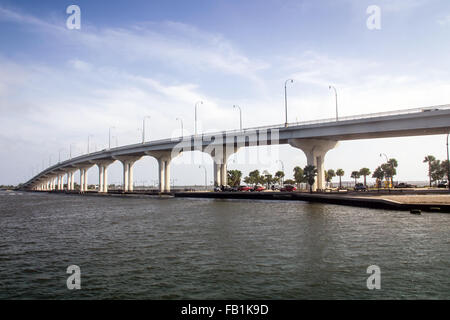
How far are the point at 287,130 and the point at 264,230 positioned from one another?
153ft

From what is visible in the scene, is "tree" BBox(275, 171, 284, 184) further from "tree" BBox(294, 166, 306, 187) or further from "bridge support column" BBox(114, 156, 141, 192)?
"bridge support column" BBox(114, 156, 141, 192)

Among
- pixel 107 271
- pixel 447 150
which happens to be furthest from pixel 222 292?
pixel 447 150

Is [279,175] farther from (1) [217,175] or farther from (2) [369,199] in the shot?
(2) [369,199]

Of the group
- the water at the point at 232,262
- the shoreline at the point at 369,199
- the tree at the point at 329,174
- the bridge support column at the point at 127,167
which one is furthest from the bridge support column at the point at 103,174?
the water at the point at 232,262

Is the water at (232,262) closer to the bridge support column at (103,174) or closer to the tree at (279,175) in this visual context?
the bridge support column at (103,174)

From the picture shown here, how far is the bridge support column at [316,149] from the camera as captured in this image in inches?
2835

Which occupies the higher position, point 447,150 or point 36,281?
point 447,150

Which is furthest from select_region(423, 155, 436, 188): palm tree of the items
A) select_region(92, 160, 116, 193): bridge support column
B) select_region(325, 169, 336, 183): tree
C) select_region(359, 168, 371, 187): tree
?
select_region(92, 160, 116, 193): bridge support column

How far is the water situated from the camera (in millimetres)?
12877

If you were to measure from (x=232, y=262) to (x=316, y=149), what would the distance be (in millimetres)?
59946

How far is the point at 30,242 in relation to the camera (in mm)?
23953

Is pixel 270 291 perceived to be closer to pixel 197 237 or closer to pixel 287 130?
pixel 197 237

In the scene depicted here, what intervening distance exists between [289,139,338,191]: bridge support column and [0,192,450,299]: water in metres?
43.7

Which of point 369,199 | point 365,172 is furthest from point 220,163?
point 365,172
